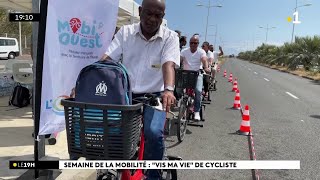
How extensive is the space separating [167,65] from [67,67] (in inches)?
49.1

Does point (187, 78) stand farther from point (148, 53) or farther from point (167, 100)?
point (167, 100)

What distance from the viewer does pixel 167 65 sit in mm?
3506

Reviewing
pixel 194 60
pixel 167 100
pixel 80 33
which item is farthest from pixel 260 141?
pixel 167 100

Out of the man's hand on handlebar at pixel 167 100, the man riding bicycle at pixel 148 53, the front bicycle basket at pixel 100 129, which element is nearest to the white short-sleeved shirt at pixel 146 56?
the man riding bicycle at pixel 148 53

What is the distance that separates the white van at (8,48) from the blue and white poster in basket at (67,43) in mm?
37906

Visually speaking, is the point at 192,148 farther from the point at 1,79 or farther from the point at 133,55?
the point at 1,79

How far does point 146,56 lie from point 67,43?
3.34 feet

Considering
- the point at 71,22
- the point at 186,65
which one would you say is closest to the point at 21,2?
the point at 186,65

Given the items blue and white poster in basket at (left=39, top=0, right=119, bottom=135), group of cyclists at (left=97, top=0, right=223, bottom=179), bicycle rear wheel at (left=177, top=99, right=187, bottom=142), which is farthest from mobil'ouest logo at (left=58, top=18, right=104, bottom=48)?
bicycle rear wheel at (left=177, top=99, right=187, bottom=142)

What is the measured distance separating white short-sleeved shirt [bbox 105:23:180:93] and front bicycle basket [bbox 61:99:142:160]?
3.14 ft

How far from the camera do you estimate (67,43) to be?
13.6ft

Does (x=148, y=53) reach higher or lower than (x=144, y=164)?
higher

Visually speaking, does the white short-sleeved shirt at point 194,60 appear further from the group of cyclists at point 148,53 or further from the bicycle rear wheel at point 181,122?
the group of cyclists at point 148,53

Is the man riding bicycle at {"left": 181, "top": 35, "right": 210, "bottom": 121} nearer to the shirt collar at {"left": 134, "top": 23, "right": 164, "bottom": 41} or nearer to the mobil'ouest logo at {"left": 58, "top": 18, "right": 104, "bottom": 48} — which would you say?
the mobil'ouest logo at {"left": 58, "top": 18, "right": 104, "bottom": 48}
